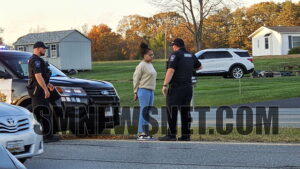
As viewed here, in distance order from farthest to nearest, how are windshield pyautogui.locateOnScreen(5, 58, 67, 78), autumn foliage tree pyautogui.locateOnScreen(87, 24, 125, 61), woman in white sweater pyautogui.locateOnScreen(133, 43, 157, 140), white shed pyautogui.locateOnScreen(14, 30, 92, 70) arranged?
1. autumn foliage tree pyautogui.locateOnScreen(87, 24, 125, 61)
2. white shed pyautogui.locateOnScreen(14, 30, 92, 70)
3. windshield pyautogui.locateOnScreen(5, 58, 67, 78)
4. woman in white sweater pyautogui.locateOnScreen(133, 43, 157, 140)

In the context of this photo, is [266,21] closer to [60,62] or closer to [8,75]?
[60,62]

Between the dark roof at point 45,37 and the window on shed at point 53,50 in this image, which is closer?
the window on shed at point 53,50

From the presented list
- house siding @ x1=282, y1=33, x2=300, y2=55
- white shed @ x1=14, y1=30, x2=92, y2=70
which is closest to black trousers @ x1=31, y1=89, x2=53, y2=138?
white shed @ x1=14, y1=30, x2=92, y2=70

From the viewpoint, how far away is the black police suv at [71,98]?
35.1 feet

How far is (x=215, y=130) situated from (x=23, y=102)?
4.13 meters

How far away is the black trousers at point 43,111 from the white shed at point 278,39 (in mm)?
50978

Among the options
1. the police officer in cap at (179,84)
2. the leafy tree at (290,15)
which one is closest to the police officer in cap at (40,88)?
the police officer in cap at (179,84)

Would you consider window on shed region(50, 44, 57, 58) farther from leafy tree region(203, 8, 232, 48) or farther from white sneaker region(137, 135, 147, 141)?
white sneaker region(137, 135, 147, 141)

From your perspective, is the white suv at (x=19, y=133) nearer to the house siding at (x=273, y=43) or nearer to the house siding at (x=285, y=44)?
the house siding at (x=273, y=43)

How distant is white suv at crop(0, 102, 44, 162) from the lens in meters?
7.50

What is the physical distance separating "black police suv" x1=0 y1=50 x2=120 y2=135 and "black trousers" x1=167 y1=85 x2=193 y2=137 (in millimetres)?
1272

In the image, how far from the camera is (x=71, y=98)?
1077 centimetres

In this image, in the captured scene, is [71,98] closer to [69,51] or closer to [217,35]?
[69,51]

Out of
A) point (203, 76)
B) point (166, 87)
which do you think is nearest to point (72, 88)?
point (166, 87)
